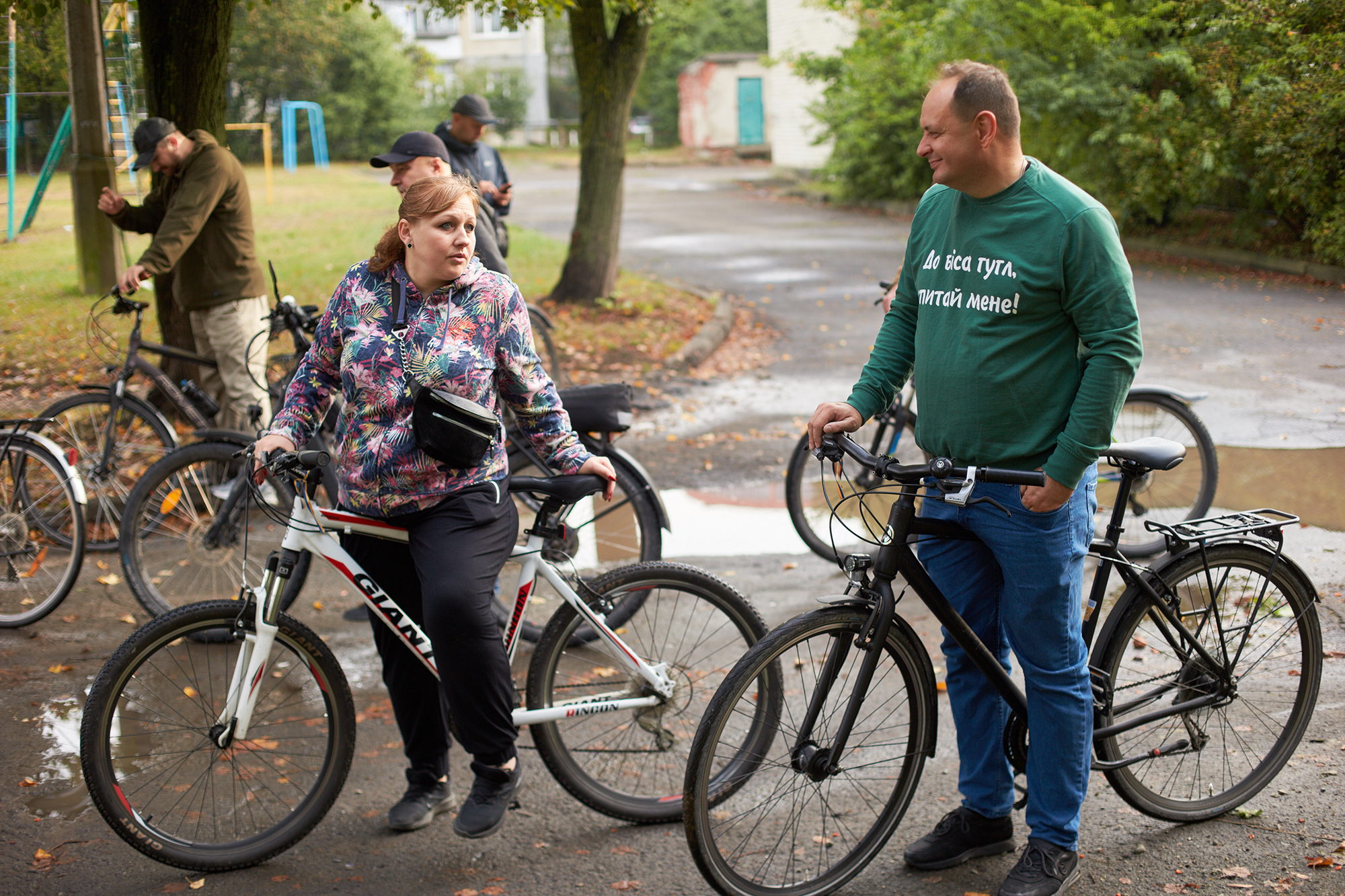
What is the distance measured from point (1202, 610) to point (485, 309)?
7.47ft

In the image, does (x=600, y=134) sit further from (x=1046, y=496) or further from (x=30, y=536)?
(x=1046, y=496)

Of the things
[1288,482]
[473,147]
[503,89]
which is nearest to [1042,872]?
[1288,482]

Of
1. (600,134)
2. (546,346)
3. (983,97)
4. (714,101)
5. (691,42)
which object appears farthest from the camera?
(691,42)

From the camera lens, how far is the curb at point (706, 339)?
9.70m

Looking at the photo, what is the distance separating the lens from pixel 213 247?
20.2 feet

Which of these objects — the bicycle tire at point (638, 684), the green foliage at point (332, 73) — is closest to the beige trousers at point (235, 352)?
the bicycle tire at point (638, 684)

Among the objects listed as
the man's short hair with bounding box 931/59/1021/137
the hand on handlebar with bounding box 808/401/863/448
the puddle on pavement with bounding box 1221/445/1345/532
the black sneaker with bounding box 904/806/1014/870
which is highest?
the man's short hair with bounding box 931/59/1021/137

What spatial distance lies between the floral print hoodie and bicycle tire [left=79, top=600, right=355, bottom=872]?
52cm

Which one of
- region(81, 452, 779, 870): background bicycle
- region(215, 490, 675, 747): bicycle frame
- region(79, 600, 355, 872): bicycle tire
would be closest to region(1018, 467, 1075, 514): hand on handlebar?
region(81, 452, 779, 870): background bicycle

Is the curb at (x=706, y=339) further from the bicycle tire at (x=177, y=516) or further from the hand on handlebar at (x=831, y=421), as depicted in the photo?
the hand on handlebar at (x=831, y=421)

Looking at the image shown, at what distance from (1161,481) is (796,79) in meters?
26.2

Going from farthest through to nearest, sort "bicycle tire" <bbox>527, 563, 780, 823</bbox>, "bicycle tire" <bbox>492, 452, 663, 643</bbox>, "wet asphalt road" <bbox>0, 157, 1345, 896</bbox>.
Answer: "bicycle tire" <bbox>492, 452, 663, 643</bbox>, "bicycle tire" <bbox>527, 563, 780, 823</bbox>, "wet asphalt road" <bbox>0, 157, 1345, 896</bbox>

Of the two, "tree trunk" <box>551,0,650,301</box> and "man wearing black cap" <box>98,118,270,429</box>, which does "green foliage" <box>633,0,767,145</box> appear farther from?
"man wearing black cap" <box>98,118,270,429</box>

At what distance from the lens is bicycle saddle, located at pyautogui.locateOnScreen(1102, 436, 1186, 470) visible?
3.06 metres
